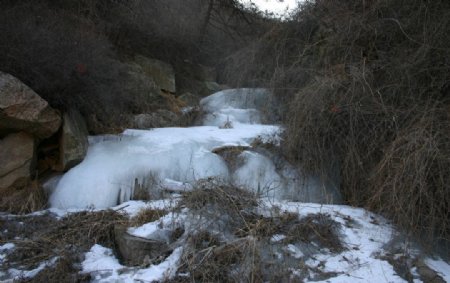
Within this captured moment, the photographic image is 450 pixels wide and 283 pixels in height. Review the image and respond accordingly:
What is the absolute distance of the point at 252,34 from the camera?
1400cm

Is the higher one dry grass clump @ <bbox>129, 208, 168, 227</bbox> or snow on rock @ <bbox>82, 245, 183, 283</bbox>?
dry grass clump @ <bbox>129, 208, 168, 227</bbox>

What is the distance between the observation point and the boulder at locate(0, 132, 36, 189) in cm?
627

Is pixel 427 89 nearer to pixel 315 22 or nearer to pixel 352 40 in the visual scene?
pixel 352 40

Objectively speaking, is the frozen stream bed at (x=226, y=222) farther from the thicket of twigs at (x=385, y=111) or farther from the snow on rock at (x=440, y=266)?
the thicket of twigs at (x=385, y=111)

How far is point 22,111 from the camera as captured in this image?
610cm

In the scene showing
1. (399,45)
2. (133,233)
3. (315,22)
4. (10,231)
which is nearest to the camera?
(133,233)

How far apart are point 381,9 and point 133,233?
480 centimetres

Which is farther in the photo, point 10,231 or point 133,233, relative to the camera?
point 10,231

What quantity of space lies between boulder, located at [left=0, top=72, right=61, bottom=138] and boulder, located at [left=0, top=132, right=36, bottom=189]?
126 millimetres

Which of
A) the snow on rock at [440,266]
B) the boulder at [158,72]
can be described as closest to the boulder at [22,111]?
the boulder at [158,72]

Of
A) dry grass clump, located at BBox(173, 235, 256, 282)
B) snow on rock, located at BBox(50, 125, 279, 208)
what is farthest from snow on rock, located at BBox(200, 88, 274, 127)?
dry grass clump, located at BBox(173, 235, 256, 282)

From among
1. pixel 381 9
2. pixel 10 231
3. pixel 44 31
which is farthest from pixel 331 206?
pixel 44 31

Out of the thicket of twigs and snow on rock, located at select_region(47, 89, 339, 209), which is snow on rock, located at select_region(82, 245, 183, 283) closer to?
snow on rock, located at select_region(47, 89, 339, 209)

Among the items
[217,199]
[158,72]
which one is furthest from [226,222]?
[158,72]
